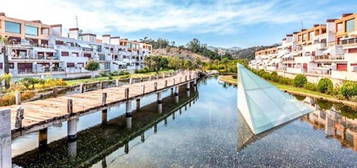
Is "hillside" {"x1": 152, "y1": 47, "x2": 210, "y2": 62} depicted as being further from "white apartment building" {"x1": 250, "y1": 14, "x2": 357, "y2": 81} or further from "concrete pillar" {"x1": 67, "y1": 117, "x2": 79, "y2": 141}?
"concrete pillar" {"x1": 67, "y1": 117, "x2": 79, "y2": 141}

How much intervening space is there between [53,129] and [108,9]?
22.8 m

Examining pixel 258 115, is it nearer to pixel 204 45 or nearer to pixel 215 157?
pixel 215 157

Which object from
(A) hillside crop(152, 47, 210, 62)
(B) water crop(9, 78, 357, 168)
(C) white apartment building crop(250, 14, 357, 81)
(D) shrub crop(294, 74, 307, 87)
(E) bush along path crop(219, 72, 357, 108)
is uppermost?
(A) hillside crop(152, 47, 210, 62)

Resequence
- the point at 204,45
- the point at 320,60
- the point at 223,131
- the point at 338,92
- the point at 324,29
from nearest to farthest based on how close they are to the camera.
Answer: the point at 223,131 → the point at 338,92 → the point at 320,60 → the point at 324,29 → the point at 204,45

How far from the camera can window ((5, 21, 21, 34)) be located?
40438 millimetres

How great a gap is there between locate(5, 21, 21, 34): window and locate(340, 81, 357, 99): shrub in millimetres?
45471

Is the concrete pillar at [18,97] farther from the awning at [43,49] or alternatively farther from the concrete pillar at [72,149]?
the awning at [43,49]

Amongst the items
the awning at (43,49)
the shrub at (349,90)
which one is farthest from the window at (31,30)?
the shrub at (349,90)

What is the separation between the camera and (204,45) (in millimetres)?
169625

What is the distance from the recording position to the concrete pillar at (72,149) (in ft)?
43.5

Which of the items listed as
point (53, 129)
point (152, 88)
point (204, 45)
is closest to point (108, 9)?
point (152, 88)

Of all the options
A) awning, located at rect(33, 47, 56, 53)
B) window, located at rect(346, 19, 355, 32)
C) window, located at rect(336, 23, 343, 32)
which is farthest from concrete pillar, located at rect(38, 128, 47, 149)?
window, located at rect(336, 23, 343, 32)

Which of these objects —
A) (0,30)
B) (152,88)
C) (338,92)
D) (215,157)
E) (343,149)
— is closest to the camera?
(215,157)

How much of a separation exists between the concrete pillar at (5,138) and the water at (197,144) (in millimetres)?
3070
